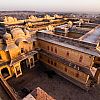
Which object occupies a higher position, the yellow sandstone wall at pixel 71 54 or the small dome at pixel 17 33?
the small dome at pixel 17 33

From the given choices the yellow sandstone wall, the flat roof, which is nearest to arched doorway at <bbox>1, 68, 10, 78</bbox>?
the yellow sandstone wall

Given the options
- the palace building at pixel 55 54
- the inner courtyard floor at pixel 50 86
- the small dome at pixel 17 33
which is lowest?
the inner courtyard floor at pixel 50 86

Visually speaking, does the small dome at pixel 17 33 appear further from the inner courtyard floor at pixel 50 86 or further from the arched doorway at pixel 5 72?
the inner courtyard floor at pixel 50 86

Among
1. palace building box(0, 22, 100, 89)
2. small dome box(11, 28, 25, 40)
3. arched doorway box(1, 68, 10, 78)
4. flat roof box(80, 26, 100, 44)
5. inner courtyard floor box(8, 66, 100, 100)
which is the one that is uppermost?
small dome box(11, 28, 25, 40)

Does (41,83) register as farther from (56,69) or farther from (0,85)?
(0,85)

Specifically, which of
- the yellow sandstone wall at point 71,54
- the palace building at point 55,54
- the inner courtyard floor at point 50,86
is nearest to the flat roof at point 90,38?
the palace building at point 55,54

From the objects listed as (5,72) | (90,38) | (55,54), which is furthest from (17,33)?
(90,38)

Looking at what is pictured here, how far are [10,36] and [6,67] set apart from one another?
7791 mm

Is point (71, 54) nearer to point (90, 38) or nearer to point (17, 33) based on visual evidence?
point (90, 38)

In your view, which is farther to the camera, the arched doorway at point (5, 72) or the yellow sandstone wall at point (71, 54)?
the arched doorway at point (5, 72)

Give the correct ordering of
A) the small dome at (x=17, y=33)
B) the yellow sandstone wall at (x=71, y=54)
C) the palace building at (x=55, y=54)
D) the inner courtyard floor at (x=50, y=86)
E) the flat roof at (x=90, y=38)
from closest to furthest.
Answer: the yellow sandstone wall at (x=71, y=54) → the inner courtyard floor at (x=50, y=86) → the palace building at (x=55, y=54) → the flat roof at (x=90, y=38) → the small dome at (x=17, y=33)

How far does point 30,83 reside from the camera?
86.3 ft

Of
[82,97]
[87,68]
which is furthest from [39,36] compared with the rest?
[82,97]

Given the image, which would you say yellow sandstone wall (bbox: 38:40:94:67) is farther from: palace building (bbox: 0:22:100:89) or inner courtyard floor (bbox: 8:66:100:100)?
inner courtyard floor (bbox: 8:66:100:100)
